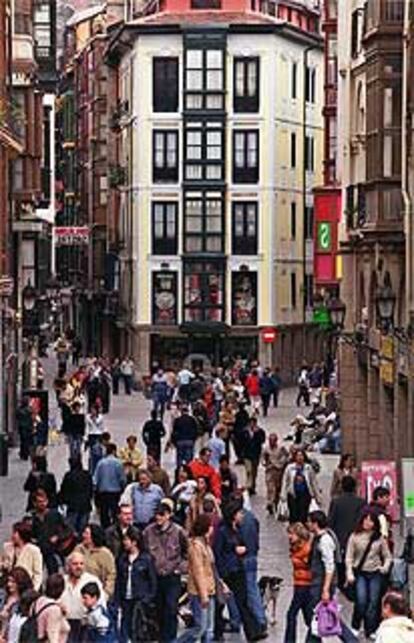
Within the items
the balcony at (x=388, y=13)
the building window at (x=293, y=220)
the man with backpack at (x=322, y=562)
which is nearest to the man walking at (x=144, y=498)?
the man with backpack at (x=322, y=562)

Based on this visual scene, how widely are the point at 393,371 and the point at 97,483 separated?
24.4 ft

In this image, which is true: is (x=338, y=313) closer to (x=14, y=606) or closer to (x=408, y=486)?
(x=408, y=486)

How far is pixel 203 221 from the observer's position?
3226 inches

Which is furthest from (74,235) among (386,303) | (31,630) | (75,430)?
(31,630)

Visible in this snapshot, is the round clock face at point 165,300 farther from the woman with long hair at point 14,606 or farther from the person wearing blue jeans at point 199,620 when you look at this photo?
the woman with long hair at point 14,606

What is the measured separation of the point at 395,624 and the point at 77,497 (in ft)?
43.1

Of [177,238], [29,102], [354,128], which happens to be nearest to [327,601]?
[354,128]

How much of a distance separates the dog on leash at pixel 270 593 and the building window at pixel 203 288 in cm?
5666

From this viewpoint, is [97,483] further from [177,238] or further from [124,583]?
[177,238]

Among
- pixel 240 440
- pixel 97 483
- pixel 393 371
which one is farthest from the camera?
pixel 240 440

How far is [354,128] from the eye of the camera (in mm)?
44000

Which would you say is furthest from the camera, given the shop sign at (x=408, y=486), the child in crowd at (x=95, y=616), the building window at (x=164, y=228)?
the building window at (x=164, y=228)

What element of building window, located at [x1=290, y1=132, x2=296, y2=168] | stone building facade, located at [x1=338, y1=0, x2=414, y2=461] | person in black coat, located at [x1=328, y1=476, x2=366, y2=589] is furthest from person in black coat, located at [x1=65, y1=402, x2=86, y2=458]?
building window, located at [x1=290, y1=132, x2=296, y2=168]

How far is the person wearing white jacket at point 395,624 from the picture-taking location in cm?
1559
